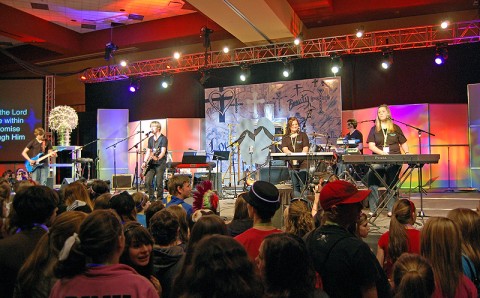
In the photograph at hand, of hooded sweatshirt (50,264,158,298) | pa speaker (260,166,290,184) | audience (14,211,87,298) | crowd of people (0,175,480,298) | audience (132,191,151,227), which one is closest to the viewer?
crowd of people (0,175,480,298)

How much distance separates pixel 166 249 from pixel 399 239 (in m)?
1.66

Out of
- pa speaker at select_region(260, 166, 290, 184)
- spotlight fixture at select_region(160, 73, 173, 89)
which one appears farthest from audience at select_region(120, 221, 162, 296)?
spotlight fixture at select_region(160, 73, 173, 89)

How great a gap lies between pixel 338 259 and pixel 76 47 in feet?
52.1

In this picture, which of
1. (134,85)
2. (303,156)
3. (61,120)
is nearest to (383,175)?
(303,156)

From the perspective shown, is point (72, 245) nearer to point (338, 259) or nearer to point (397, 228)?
point (338, 259)

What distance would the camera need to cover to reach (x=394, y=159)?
595 cm

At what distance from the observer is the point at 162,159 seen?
31.9ft

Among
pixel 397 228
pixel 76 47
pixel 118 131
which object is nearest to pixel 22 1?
pixel 76 47

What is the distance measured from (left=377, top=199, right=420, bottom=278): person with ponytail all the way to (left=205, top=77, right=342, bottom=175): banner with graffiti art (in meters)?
8.48

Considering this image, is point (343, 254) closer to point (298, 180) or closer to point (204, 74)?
point (298, 180)

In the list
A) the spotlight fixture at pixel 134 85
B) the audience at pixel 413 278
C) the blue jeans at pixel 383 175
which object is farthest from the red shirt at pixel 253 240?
the spotlight fixture at pixel 134 85

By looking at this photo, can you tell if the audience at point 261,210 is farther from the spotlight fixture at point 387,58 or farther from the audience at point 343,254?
the spotlight fixture at point 387,58

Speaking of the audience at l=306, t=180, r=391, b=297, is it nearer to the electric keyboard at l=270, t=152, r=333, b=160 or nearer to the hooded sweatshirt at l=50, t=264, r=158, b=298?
the hooded sweatshirt at l=50, t=264, r=158, b=298

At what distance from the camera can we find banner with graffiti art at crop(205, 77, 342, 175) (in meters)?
13.6
